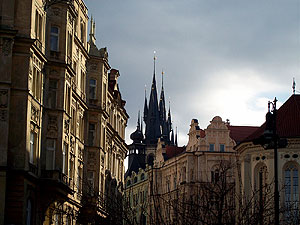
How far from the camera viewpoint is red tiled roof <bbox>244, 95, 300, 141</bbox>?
259 ft

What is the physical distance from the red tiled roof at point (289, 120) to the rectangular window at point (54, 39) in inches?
1370

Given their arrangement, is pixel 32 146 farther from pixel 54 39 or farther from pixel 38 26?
pixel 54 39

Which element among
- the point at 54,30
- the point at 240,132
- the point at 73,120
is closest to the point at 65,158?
the point at 73,120

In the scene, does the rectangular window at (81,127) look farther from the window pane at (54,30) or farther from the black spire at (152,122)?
the black spire at (152,122)

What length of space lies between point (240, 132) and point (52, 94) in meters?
68.1

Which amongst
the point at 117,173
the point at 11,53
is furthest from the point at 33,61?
the point at 117,173

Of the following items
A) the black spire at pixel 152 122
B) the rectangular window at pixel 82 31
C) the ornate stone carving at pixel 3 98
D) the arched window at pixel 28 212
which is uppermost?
the black spire at pixel 152 122

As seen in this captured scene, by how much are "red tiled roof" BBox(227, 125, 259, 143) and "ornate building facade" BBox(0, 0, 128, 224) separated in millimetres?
49561

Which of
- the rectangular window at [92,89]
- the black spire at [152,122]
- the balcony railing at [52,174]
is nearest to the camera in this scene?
the balcony railing at [52,174]

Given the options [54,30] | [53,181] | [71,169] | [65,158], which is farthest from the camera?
[71,169]

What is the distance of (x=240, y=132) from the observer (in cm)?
11369

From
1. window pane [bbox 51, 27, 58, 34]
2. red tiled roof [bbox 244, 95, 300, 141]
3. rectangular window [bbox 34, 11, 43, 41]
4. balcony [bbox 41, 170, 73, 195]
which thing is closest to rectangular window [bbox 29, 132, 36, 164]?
balcony [bbox 41, 170, 73, 195]

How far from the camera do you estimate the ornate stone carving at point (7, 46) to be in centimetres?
4106

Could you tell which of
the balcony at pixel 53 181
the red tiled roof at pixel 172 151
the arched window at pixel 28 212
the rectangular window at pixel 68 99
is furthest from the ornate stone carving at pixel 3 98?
the red tiled roof at pixel 172 151
